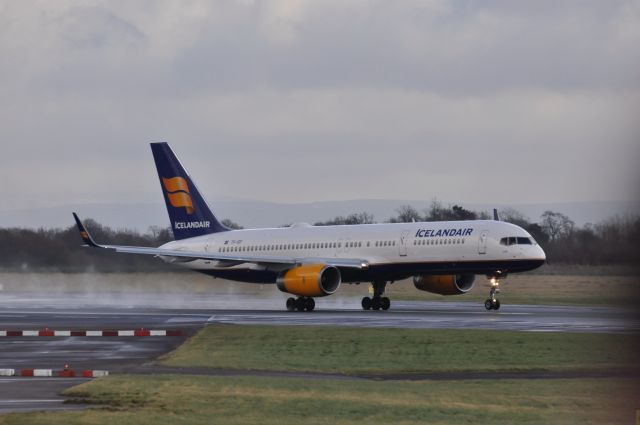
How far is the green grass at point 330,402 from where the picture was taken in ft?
53.8

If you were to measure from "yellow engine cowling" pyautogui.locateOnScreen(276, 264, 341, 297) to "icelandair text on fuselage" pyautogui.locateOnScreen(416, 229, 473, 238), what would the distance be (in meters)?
4.83

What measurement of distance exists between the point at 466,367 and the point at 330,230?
36056mm

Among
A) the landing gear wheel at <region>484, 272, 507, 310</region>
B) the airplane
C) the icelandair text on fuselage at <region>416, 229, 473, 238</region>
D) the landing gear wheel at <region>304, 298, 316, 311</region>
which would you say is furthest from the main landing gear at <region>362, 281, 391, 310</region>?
the landing gear wheel at <region>484, 272, 507, 310</region>

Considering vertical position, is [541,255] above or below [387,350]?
Result: above

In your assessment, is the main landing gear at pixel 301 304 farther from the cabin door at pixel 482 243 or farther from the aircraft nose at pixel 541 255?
the aircraft nose at pixel 541 255

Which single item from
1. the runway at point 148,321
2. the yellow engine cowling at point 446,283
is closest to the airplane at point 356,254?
the yellow engine cowling at point 446,283

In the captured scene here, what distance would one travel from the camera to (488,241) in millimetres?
A: 53562

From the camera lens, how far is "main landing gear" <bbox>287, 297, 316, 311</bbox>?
57.3 metres

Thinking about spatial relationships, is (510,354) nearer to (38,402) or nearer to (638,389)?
(38,402)

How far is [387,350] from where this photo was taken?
→ 3019cm

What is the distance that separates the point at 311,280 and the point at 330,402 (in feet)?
121

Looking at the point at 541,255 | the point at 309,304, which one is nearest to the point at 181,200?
the point at 309,304

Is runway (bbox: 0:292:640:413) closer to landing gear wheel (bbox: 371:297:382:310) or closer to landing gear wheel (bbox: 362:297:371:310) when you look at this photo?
landing gear wheel (bbox: 362:297:371:310)

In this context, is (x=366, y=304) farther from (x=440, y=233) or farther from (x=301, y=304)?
(x=440, y=233)
